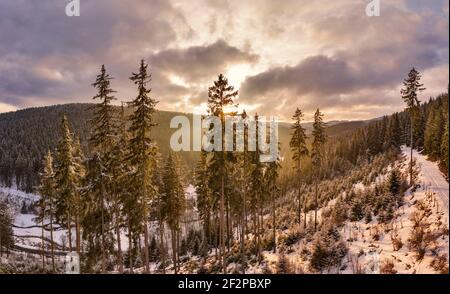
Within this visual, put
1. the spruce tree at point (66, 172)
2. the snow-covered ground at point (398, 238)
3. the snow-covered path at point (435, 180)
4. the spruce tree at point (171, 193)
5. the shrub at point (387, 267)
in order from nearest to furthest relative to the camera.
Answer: the shrub at point (387, 267)
the snow-covered ground at point (398, 238)
the spruce tree at point (66, 172)
the snow-covered path at point (435, 180)
the spruce tree at point (171, 193)

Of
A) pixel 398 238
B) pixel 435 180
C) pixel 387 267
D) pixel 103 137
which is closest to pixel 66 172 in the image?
pixel 103 137

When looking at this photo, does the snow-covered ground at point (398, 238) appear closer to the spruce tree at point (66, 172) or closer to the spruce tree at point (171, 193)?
the spruce tree at point (171, 193)

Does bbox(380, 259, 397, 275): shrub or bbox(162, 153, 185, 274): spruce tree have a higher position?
bbox(162, 153, 185, 274): spruce tree

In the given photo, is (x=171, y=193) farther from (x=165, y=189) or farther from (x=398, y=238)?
(x=398, y=238)

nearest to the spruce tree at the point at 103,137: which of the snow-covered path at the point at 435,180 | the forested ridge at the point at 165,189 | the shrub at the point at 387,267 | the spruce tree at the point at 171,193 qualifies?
the forested ridge at the point at 165,189

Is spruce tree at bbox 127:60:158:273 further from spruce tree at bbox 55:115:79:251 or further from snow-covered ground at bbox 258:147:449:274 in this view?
snow-covered ground at bbox 258:147:449:274

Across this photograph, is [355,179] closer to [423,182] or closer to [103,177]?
[423,182]

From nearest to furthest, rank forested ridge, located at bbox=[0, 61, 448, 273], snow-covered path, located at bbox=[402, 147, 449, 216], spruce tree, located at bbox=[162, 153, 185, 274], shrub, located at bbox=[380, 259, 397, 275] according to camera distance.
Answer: shrub, located at bbox=[380, 259, 397, 275] < forested ridge, located at bbox=[0, 61, 448, 273] < snow-covered path, located at bbox=[402, 147, 449, 216] < spruce tree, located at bbox=[162, 153, 185, 274]

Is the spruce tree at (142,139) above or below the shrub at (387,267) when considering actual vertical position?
above

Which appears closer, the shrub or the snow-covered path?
the shrub

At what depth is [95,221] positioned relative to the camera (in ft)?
94.8

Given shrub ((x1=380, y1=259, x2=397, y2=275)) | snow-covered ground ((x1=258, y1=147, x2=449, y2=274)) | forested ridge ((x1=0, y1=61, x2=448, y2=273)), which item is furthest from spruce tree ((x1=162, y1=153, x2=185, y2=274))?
shrub ((x1=380, y1=259, x2=397, y2=275))
